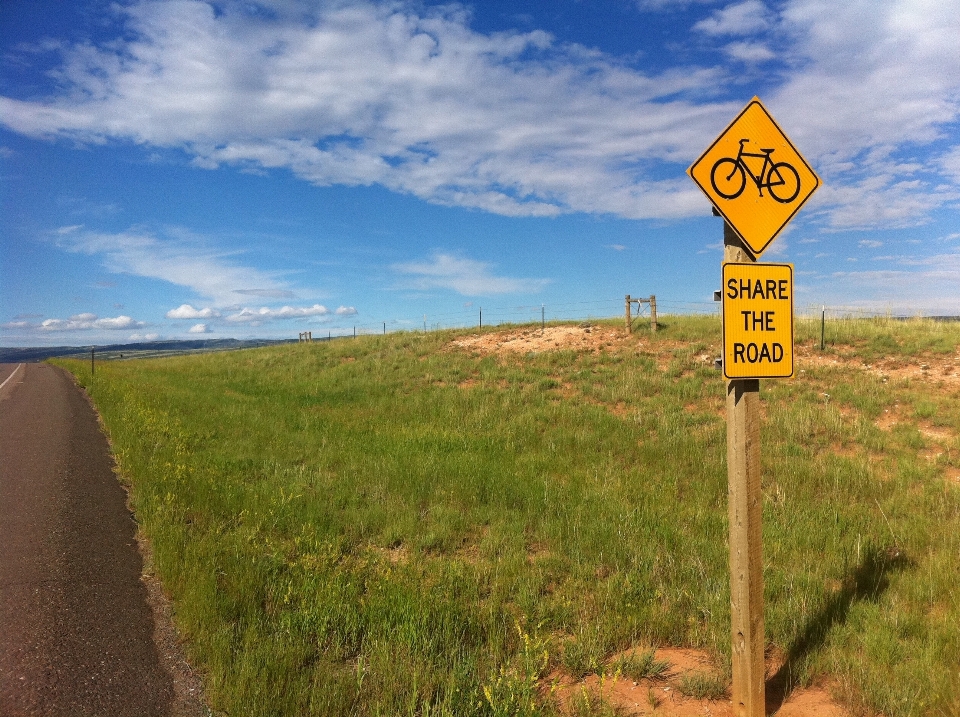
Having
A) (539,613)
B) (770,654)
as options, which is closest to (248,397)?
(539,613)

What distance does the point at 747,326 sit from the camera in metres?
3.58

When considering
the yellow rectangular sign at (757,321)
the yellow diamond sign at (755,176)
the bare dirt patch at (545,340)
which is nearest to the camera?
the yellow rectangular sign at (757,321)

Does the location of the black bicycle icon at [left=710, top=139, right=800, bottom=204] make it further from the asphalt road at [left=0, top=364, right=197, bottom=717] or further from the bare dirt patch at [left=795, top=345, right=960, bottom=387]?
the bare dirt patch at [left=795, top=345, right=960, bottom=387]

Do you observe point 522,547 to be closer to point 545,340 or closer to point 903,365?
point 903,365

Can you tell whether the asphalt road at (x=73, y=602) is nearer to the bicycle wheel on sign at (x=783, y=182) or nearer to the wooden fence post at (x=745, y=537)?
the wooden fence post at (x=745, y=537)

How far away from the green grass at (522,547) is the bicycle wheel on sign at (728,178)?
3.41 meters

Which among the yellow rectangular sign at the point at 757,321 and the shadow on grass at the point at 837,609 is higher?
the yellow rectangular sign at the point at 757,321

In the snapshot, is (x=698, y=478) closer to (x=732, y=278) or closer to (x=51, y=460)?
(x=732, y=278)

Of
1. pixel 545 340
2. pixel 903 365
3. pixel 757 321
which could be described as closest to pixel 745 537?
pixel 757 321

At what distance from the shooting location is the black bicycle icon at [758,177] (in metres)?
3.70

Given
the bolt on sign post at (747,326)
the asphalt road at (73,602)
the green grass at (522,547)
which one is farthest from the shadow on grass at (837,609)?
the asphalt road at (73,602)

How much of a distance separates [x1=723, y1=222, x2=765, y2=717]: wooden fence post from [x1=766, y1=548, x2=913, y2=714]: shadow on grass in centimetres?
55

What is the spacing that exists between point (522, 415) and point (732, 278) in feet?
32.5

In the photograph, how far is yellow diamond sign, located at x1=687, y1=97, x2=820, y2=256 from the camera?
12.0 ft
